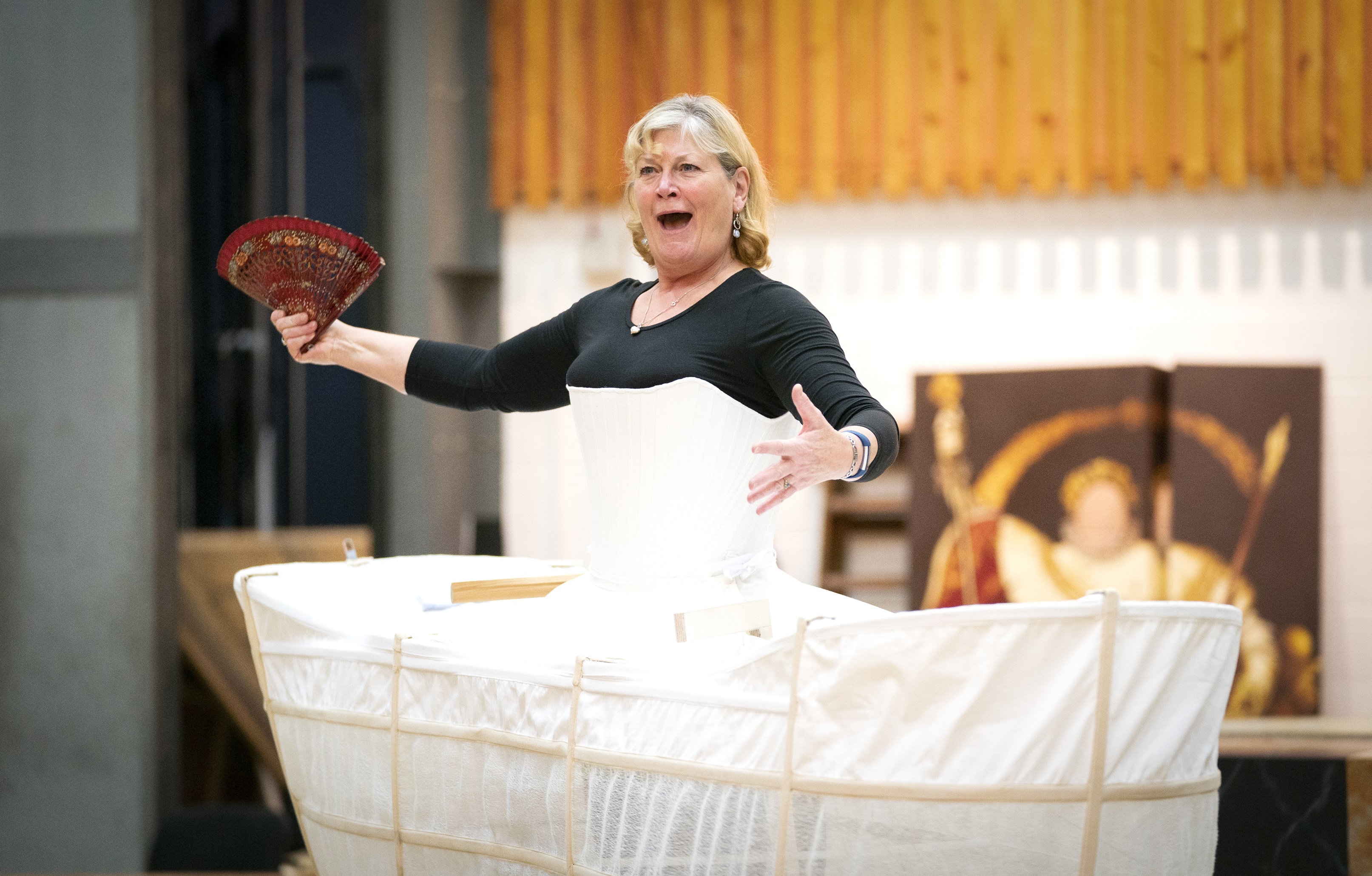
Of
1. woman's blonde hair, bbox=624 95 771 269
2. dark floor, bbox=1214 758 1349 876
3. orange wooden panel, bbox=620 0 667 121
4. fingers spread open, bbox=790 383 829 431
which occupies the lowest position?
dark floor, bbox=1214 758 1349 876

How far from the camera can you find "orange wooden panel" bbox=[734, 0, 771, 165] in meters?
4.72

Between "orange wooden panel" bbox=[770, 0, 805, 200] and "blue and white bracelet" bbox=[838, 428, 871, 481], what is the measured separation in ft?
11.3

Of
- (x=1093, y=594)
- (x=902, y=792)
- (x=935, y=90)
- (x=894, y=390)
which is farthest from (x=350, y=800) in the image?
(x=935, y=90)

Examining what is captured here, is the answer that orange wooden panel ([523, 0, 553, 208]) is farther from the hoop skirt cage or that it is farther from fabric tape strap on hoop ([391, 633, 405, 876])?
fabric tape strap on hoop ([391, 633, 405, 876])

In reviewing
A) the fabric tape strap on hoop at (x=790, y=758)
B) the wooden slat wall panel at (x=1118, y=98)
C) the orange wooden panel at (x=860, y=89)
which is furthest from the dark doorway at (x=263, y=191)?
the fabric tape strap on hoop at (x=790, y=758)

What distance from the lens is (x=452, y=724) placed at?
160 centimetres

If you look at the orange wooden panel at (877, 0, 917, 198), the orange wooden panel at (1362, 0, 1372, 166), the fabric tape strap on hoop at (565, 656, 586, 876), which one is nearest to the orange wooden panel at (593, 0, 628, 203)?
the orange wooden panel at (877, 0, 917, 198)

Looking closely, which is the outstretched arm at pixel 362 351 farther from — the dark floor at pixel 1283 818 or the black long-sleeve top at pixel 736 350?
the dark floor at pixel 1283 818

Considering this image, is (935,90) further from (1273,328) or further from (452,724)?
(452,724)

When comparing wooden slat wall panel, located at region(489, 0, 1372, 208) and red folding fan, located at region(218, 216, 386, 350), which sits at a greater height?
wooden slat wall panel, located at region(489, 0, 1372, 208)

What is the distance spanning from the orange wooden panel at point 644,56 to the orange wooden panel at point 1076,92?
1.47 metres

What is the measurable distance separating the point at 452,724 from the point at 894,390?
3.33 m

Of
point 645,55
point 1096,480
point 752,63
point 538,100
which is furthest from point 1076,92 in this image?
point 538,100

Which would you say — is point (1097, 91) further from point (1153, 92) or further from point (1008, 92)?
point (1008, 92)
